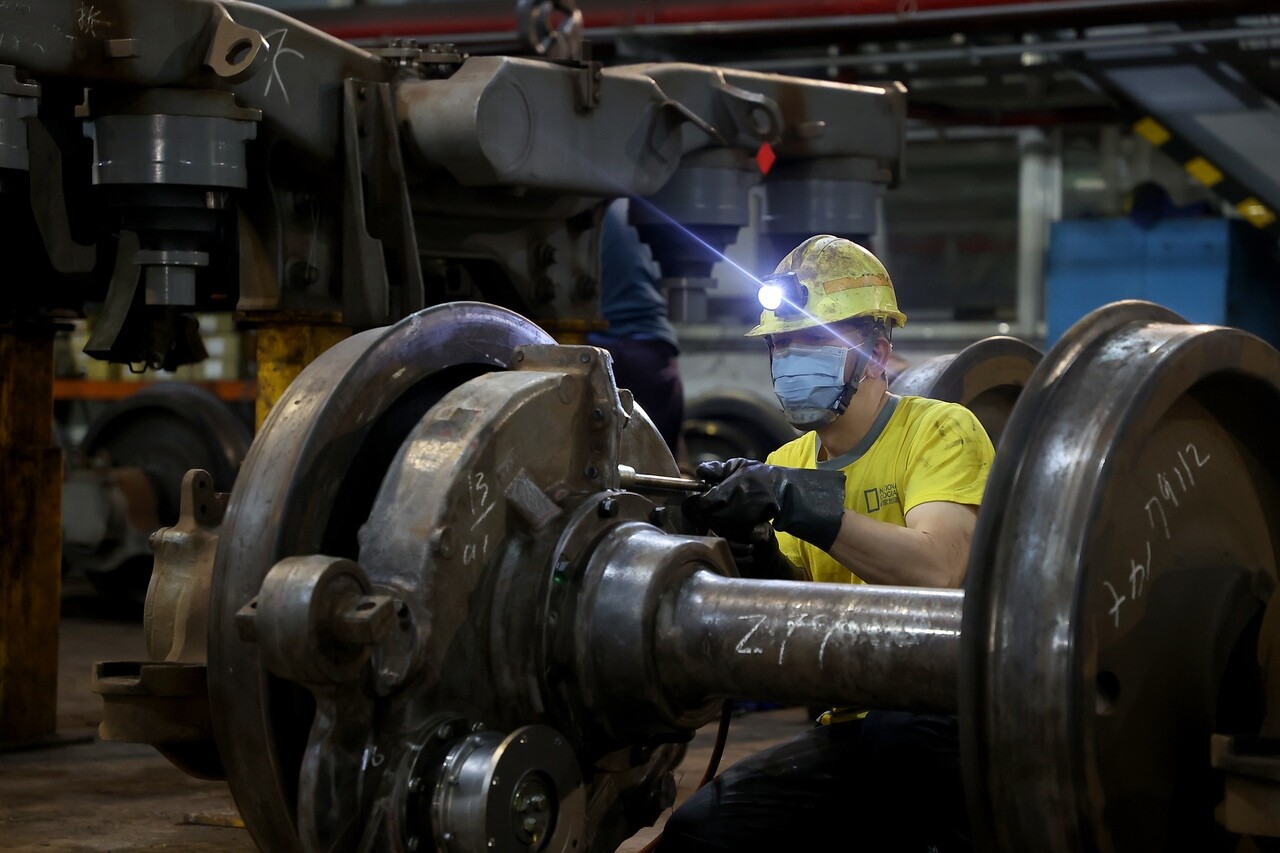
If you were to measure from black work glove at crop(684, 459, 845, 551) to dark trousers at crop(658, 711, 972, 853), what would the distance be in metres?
0.27

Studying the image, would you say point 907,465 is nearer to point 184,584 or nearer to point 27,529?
point 184,584

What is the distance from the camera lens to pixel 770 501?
2006mm

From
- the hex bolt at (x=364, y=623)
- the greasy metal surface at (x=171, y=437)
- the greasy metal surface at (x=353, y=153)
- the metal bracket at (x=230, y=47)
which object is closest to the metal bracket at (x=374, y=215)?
the greasy metal surface at (x=353, y=153)

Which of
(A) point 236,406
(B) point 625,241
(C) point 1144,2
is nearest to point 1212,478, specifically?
(B) point 625,241

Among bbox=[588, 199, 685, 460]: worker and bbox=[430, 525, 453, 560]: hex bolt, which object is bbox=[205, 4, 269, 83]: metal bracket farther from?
bbox=[588, 199, 685, 460]: worker

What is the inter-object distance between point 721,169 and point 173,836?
187 cm

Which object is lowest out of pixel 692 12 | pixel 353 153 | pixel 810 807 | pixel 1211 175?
pixel 810 807

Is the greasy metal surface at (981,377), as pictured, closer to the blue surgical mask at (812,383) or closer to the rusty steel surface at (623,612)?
the blue surgical mask at (812,383)

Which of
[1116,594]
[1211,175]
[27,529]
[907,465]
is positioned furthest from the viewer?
[1211,175]

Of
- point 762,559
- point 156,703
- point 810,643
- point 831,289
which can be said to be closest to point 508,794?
point 810,643

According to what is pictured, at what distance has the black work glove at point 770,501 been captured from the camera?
2012 millimetres

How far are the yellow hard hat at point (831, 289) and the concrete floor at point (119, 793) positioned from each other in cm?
111

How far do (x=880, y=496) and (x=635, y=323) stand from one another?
83.2 inches

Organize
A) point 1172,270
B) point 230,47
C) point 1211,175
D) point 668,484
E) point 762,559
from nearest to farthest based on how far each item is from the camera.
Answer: point 668,484 < point 762,559 < point 230,47 < point 1211,175 < point 1172,270
